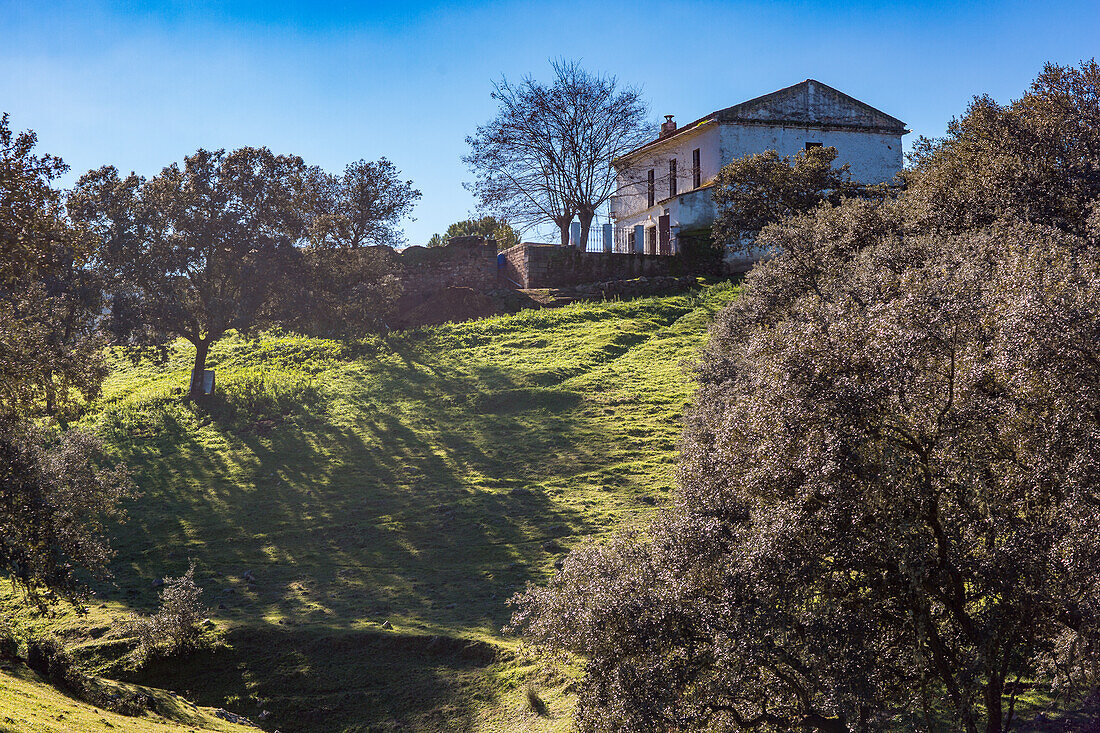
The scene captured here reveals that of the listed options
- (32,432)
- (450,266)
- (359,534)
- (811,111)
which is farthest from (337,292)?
(811,111)

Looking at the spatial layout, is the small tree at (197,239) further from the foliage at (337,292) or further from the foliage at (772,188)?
the foliage at (772,188)

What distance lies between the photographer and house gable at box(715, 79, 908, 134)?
4372 cm

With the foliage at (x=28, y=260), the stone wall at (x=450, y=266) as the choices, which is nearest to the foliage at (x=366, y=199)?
the stone wall at (x=450, y=266)

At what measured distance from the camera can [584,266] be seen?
39.3 m

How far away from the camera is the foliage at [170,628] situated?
1190 cm

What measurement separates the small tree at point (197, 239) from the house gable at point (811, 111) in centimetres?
2459

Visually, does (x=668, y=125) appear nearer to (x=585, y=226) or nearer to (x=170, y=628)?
(x=585, y=226)

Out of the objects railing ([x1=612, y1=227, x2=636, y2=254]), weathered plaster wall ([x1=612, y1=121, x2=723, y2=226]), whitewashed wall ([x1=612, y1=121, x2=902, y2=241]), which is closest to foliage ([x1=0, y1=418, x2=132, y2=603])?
whitewashed wall ([x1=612, y1=121, x2=902, y2=241])

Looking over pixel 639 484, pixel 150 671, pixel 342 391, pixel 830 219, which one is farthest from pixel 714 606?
pixel 342 391

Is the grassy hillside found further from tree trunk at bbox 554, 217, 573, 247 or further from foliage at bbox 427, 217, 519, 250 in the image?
foliage at bbox 427, 217, 519, 250

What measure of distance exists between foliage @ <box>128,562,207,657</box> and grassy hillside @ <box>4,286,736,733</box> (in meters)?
0.28

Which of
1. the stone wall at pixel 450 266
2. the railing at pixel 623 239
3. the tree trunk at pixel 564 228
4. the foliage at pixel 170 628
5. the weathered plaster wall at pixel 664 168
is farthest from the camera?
A: the railing at pixel 623 239

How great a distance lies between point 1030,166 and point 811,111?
103ft

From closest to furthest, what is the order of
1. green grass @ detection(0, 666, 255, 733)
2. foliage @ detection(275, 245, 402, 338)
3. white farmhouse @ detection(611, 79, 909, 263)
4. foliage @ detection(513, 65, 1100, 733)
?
foliage @ detection(513, 65, 1100, 733) → green grass @ detection(0, 666, 255, 733) → foliage @ detection(275, 245, 402, 338) → white farmhouse @ detection(611, 79, 909, 263)
